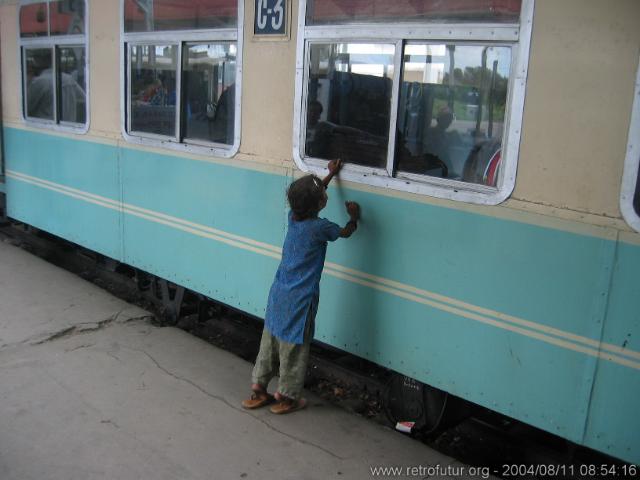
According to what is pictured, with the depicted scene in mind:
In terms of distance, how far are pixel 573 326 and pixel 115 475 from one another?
223 cm

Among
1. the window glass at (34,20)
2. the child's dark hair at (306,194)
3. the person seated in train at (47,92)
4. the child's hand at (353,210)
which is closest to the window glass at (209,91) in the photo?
the child's dark hair at (306,194)

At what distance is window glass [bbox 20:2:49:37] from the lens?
6355 millimetres

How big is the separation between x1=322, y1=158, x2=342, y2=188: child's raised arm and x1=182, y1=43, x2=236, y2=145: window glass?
1.01 metres

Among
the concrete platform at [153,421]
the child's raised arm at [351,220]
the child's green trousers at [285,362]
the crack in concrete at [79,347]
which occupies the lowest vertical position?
the crack in concrete at [79,347]

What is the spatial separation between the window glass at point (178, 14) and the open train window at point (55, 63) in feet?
2.77

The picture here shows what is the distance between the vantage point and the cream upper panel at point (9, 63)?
6.88 m

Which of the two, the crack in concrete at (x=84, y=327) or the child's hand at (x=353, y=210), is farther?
the crack in concrete at (x=84, y=327)

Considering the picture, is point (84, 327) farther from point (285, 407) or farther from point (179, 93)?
point (285, 407)

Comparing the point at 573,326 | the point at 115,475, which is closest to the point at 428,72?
the point at 573,326

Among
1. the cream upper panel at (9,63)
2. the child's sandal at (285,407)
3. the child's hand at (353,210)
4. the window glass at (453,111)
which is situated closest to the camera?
the window glass at (453,111)

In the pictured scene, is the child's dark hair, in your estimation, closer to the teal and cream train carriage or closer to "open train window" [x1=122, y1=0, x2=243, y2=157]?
the teal and cream train carriage

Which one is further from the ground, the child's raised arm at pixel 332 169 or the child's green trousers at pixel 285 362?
the child's raised arm at pixel 332 169

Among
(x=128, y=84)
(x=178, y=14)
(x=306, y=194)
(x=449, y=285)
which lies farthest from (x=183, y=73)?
(x=449, y=285)

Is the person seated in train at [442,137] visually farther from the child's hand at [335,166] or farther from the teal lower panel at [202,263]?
the teal lower panel at [202,263]
